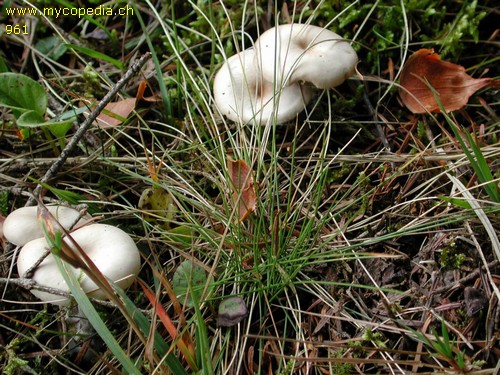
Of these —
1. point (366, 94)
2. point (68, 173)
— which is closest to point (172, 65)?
point (68, 173)

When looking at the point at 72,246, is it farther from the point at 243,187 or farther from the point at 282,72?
the point at 282,72

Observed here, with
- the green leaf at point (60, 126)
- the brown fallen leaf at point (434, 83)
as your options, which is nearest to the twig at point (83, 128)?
the green leaf at point (60, 126)

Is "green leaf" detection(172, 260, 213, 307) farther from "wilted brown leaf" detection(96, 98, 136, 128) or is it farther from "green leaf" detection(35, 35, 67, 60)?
"green leaf" detection(35, 35, 67, 60)

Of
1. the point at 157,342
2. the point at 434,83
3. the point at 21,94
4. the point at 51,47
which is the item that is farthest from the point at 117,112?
the point at 434,83

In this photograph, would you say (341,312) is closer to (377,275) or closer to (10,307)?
(377,275)

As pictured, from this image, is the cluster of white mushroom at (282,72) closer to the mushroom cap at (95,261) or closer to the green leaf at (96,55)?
the green leaf at (96,55)

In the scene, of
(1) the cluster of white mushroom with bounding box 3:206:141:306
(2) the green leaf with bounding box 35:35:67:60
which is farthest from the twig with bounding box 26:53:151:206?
(2) the green leaf with bounding box 35:35:67:60
